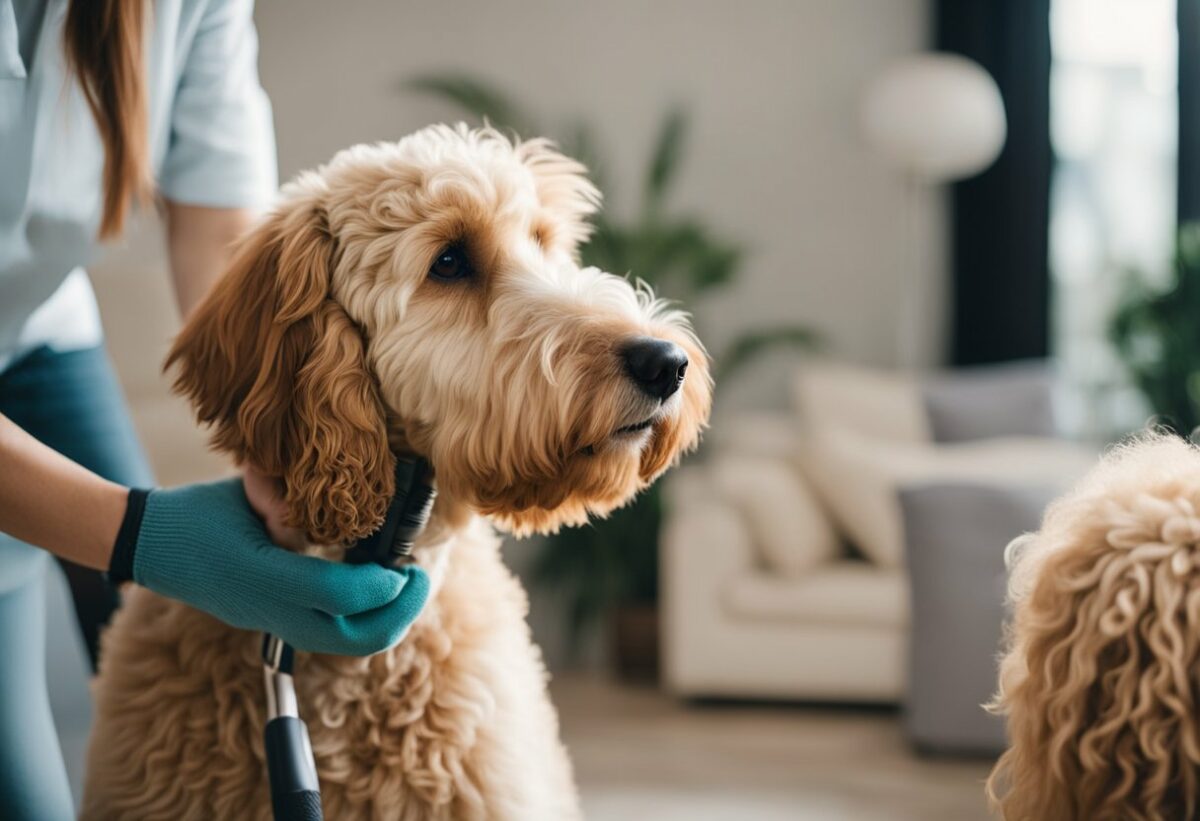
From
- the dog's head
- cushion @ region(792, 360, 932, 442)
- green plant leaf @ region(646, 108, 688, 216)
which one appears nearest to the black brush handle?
the dog's head

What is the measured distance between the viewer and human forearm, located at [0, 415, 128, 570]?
3.53 feet

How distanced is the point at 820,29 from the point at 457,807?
4.69m

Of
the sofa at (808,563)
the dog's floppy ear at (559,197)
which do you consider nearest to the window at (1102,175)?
the sofa at (808,563)

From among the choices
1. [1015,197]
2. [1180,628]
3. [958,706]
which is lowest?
[958,706]

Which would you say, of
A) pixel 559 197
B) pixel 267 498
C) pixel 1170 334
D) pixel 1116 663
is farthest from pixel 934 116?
pixel 1116 663

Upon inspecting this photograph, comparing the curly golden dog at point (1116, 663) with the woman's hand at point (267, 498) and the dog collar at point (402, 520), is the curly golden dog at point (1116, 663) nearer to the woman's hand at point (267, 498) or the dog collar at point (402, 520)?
the dog collar at point (402, 520)

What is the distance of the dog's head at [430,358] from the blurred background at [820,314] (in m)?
2.03

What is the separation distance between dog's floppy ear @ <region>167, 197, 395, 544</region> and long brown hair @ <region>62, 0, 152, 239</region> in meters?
0.22

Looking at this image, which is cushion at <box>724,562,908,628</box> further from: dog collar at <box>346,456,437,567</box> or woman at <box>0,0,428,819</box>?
dog collar at <box>346,456,437,567</box>

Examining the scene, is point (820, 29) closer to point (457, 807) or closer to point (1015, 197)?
point (1015, 197)

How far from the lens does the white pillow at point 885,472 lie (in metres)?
3.60

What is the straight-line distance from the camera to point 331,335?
1118mm

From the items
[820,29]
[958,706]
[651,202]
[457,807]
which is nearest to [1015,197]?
[820,29]

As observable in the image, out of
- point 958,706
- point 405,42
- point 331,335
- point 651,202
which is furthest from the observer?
point 405,42
